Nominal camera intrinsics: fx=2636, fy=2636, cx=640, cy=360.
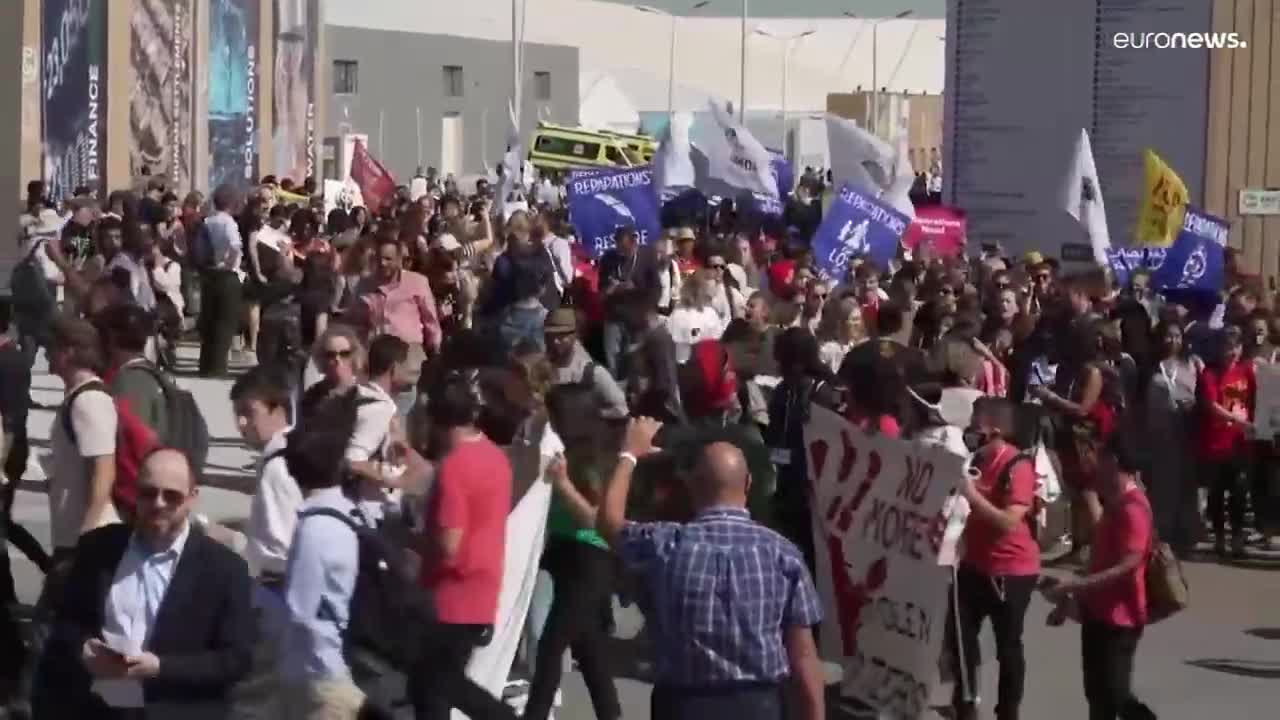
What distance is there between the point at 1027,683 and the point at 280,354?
4172mm

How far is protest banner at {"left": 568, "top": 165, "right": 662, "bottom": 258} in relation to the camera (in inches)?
945

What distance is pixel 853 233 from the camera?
2181 centimetres

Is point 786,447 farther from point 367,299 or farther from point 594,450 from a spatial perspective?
point 367,299

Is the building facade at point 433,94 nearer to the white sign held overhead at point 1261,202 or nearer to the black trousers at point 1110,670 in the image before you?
the white sign held overhead at point 1261,202

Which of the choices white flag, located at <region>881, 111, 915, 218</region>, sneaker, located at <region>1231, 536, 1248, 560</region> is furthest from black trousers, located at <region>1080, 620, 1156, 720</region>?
white flag, located at <region>881, 111, 915, 218</region>

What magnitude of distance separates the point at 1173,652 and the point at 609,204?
1209 cm

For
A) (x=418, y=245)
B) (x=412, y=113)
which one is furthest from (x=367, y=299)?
(x=412, y=113)

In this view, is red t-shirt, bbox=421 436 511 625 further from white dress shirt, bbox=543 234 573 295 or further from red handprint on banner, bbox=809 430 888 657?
white dress shirt, bbox=543 234 573 295

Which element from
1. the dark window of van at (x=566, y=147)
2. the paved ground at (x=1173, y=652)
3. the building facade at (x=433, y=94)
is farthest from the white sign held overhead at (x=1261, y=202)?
the building facade at (x=433, y=94)

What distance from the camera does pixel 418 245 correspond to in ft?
65.2

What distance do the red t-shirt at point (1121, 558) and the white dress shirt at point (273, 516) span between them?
9.64 ft

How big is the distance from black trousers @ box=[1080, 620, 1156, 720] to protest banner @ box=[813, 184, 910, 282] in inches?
475

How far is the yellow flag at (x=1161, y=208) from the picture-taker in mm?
20969

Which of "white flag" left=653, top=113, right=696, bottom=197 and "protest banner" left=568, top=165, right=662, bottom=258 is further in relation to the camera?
"white flag" left=653, top=113, right=696, bottom=197
